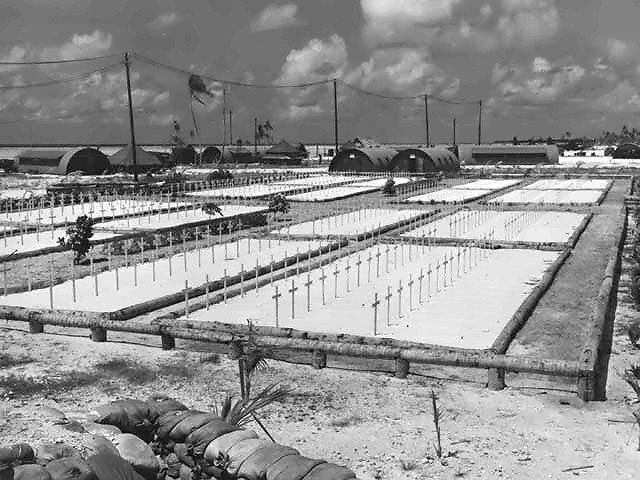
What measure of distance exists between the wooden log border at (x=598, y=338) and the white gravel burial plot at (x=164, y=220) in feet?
48.1

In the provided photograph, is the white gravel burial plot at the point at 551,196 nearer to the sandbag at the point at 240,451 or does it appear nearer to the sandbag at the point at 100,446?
the sandbag at the point at 240,451

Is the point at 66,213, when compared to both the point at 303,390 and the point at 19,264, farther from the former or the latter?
the point at 303,390

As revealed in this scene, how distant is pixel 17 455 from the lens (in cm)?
588

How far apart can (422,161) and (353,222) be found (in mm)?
28987

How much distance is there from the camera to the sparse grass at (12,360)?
33.3ft

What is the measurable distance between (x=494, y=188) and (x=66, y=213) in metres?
22.8

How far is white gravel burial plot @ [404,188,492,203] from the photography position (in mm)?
34375

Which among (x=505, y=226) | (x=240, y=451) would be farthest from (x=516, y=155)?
(x=240, y=451)

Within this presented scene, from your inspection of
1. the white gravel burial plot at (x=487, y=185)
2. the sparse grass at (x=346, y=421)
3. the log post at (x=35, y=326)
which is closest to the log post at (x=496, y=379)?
the sparse grass at (x=346, y=421)

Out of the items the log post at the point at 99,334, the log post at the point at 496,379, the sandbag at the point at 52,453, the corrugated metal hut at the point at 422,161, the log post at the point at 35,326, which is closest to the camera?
the sandbag at the point at 52,453

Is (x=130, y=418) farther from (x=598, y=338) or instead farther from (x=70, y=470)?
(x=598, y=338)

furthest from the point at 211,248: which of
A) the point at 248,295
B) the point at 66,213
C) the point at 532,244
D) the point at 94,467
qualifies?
the point at 94,467

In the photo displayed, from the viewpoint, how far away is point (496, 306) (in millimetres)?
13367

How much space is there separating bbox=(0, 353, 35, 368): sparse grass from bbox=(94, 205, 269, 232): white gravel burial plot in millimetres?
14088
